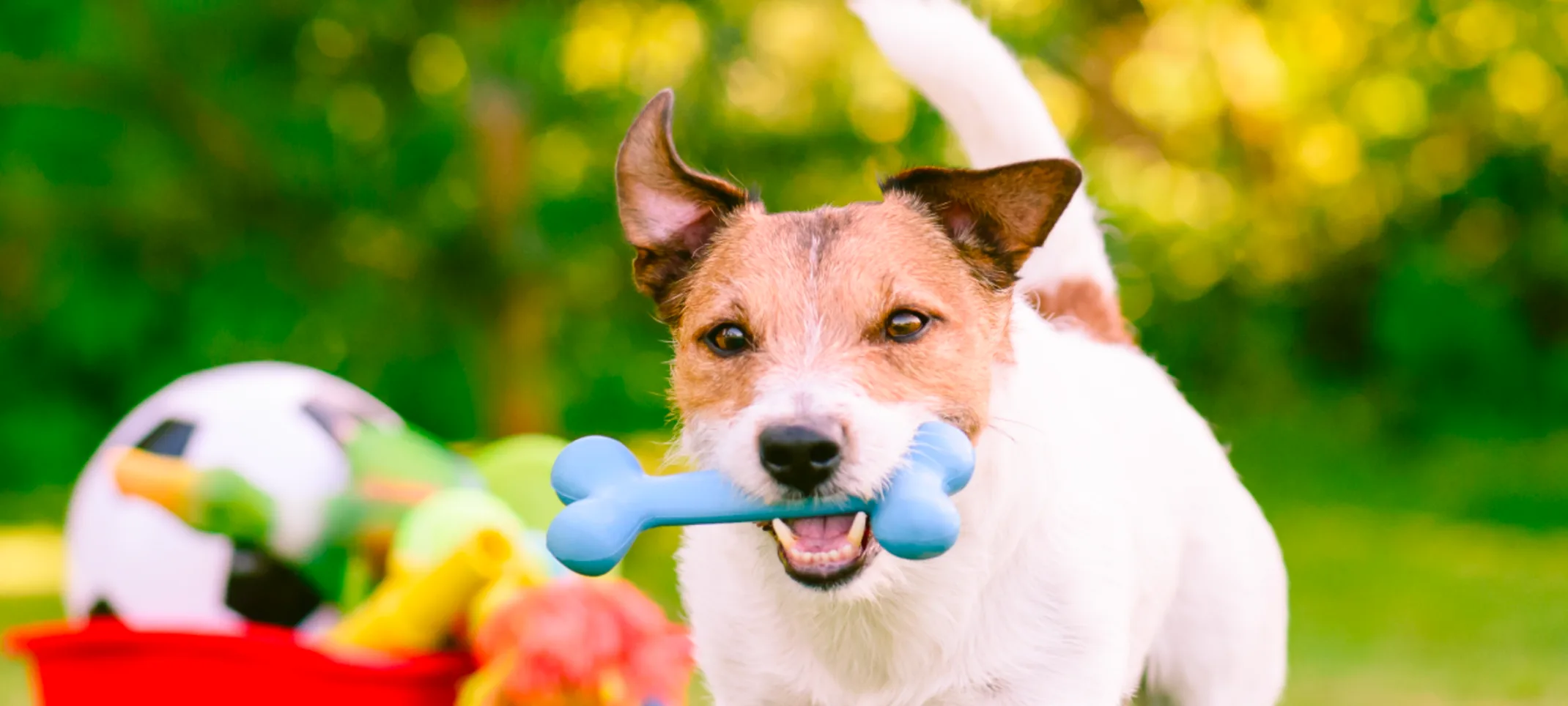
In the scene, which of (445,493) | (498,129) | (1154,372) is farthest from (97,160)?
(1154,372)

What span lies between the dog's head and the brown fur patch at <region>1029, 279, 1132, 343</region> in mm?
757

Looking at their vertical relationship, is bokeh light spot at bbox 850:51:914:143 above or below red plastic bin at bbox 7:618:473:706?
above

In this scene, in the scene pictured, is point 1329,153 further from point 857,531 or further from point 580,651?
point 857,531

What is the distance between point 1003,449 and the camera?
2.74 m

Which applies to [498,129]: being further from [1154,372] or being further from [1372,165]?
[1372,165]

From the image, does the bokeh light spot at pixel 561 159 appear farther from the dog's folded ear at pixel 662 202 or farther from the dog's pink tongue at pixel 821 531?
the dog's pink tongue at pixel 821 531

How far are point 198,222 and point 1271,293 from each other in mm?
7655

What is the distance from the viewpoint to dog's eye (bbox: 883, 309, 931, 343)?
2.67 m

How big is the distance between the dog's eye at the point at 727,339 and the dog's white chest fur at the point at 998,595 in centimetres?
35

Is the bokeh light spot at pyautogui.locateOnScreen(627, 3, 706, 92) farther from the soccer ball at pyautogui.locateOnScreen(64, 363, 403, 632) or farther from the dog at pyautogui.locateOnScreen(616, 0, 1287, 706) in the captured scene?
the dog at pyautogui.locateOnScreen(616, 0, 1287, 706)

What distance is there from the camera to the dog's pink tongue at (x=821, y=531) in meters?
2.55

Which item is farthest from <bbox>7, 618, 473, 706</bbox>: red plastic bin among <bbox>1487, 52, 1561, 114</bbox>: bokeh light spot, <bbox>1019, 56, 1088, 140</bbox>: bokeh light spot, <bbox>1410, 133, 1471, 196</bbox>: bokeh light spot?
<bbox>1487, 52, 1561, 114</bbox>: bokeh light spot

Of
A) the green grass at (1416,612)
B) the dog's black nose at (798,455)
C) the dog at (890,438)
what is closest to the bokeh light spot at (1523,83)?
the green grass at (1416,612)

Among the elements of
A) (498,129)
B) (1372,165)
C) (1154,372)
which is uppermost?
(1372,165)
